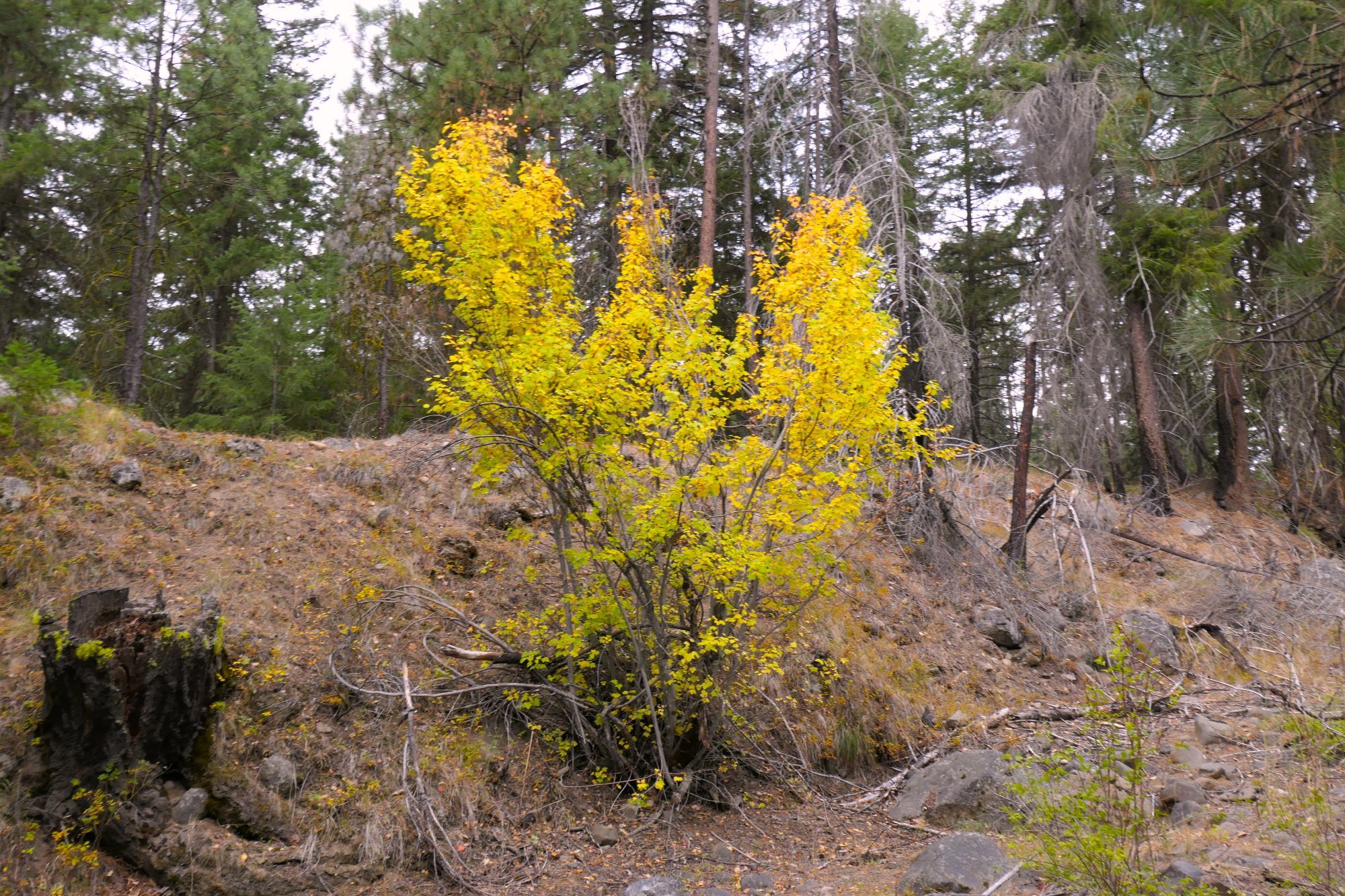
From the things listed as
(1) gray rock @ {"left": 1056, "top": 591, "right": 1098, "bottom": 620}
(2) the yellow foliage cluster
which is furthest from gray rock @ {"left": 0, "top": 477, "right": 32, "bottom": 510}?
(1) gray rock @ {"left": 1056, "top": 591, "right": 1098, "bottom": 620}

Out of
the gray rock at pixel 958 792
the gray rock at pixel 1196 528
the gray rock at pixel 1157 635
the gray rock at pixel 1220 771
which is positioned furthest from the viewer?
the gray rock at pixel 1196 528

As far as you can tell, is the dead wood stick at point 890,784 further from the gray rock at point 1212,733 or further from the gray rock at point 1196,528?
the gray rock at point 1196,528

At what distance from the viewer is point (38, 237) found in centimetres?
1131

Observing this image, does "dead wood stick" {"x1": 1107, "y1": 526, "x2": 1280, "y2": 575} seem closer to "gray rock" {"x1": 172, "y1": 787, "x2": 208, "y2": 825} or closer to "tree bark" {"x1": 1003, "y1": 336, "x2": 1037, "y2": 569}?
"tree bark" {"x1": 1003, "y1": 336, "x2": 1037, "y2": 569}

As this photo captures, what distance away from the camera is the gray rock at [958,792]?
20.1ft

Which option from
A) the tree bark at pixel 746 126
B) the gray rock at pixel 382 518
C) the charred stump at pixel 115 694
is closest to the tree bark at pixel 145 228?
the gray rock at pixel 382 518

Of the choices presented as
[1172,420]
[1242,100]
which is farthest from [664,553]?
[1172,420]

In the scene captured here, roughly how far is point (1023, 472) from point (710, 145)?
235 inches

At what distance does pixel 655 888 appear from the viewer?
5219 mm

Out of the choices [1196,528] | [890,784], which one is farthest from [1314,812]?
[1196,528]

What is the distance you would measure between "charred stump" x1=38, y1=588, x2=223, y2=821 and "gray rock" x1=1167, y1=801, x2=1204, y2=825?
6.01 m

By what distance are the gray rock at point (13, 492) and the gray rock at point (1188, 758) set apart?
8.70 m

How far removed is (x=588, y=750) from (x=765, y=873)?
61.1 inches

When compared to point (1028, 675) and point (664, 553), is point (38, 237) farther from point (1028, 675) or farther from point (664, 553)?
point (1028, 675)
